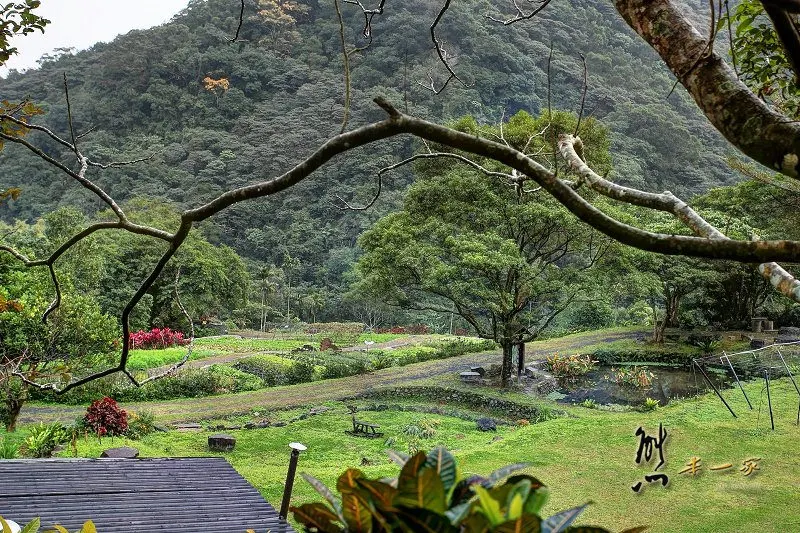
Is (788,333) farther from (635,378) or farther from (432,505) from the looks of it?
(432,505)

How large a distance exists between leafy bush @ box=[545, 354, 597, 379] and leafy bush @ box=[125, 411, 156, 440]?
24.9ft

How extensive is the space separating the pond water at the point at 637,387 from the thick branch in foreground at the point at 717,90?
1041cm

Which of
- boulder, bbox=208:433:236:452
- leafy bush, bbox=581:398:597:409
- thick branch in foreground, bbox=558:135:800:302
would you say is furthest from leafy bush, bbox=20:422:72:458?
leafy bush, bbox=581:398:597:409

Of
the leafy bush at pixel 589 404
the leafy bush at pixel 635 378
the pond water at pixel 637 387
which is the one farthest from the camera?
the leafy bush at pixel 635 378

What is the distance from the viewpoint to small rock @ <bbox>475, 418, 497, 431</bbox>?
9.61 meters

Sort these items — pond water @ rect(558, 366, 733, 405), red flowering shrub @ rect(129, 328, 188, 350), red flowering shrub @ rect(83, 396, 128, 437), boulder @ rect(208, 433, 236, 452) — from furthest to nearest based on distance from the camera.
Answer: red flowering shrub @ rect(129, 328, 188, 350)
pond water @ rect(558, 366, 733, 405)
red flowering shrub @ rect(83, 396, 128, 437)
boulder @ rect(208, 433, 236, 452)

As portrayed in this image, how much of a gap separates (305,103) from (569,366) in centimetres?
2037

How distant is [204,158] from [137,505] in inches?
996

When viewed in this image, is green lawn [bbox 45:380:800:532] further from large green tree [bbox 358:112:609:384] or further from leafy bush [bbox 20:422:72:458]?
large green tree [bbox 358:112:609:384]

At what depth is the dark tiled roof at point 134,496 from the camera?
3.62m

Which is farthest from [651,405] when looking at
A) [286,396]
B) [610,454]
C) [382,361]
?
[382,361]

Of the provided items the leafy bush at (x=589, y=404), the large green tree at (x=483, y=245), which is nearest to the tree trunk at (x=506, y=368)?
the large green tree at (x=483, y=245)

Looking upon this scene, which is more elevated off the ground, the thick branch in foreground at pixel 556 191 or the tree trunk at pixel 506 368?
the thick branch in foreground at pixel 556 191

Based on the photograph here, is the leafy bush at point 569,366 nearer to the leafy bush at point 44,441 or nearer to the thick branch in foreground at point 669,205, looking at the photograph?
the leafy bush at point 44,441
